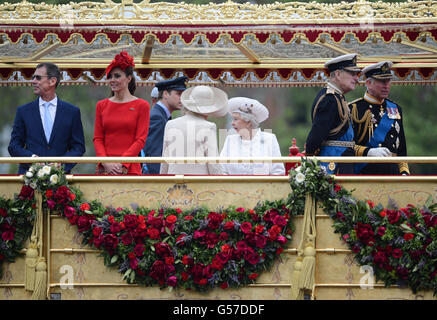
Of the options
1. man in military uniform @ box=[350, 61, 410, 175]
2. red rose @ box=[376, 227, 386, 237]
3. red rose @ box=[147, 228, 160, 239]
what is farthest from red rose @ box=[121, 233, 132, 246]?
man in military uniform @ box=[350, 61, 410, 175]

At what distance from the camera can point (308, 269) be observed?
6.81m

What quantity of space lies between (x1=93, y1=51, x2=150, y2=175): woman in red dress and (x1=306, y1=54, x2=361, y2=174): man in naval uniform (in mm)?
1605

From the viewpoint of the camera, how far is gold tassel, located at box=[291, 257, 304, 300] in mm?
6836

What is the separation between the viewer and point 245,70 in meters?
9.97

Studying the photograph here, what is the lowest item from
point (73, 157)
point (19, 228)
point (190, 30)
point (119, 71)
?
point (19, 228)

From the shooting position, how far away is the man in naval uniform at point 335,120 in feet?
24.3

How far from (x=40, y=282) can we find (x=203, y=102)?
2156 millimetres

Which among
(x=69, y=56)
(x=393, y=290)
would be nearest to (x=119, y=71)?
(x=69, y=56)

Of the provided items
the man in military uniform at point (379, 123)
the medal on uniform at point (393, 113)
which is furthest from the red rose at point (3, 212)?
the medal on uniform at point (393, 113)

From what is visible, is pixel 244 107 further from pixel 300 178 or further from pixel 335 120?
pixel 300 178

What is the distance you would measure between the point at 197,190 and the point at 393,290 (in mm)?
1916

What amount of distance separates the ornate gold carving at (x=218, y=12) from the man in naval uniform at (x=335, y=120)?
0.81m

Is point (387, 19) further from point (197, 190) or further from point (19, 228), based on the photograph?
point (19, 228)

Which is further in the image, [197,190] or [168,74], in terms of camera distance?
[168,74]
